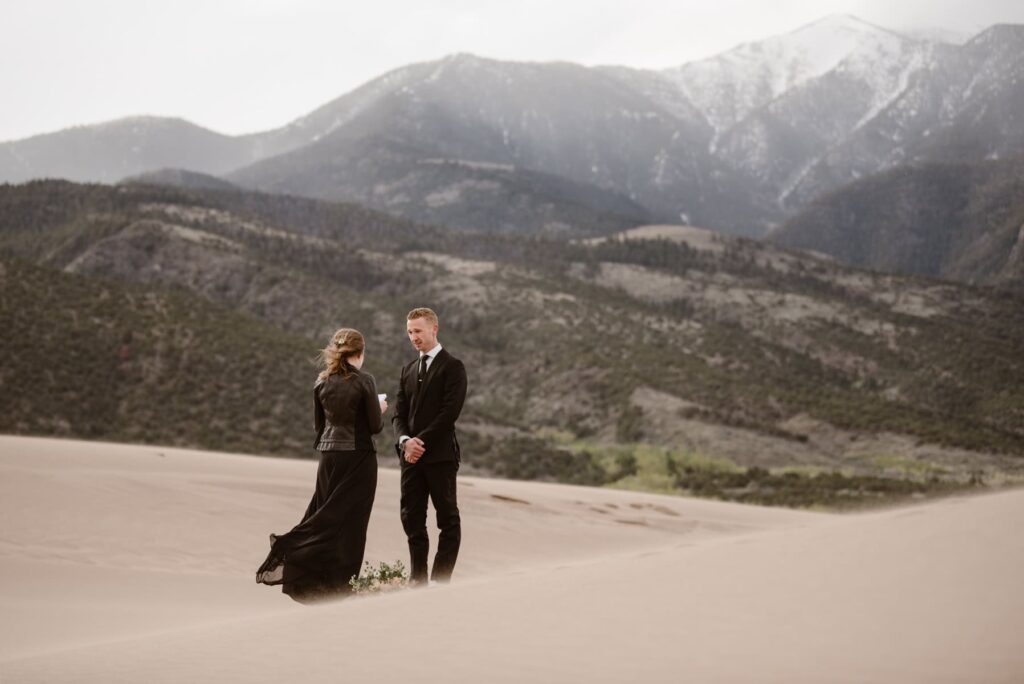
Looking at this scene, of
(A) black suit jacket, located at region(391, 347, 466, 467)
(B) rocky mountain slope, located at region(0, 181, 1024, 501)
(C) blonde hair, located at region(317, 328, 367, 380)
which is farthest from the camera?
(B) rocky mountain slope, located at region(0, 181, 1024, 501)

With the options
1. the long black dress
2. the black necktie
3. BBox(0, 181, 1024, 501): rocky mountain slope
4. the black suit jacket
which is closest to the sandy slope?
the long black dress

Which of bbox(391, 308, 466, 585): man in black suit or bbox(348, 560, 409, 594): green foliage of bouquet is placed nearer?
bbox(348, 560, 409, 594): green foliage of bouquet

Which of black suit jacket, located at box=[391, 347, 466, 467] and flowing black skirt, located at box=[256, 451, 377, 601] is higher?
black suit jacket, located at box=[391, 347, 466, 467]

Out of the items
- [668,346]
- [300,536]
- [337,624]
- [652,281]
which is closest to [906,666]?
[337,624]

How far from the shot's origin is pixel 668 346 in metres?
60.9

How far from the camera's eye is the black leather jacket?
7.46 metres

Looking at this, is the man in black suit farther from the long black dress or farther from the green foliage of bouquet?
the long black dress

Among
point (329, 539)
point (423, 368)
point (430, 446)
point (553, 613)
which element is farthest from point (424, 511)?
point (553, 613)

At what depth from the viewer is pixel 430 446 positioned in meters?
7.39

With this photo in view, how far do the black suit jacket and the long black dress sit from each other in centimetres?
26

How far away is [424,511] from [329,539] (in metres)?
0.74

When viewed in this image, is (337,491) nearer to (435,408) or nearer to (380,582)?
(380,582)

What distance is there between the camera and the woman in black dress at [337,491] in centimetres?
733

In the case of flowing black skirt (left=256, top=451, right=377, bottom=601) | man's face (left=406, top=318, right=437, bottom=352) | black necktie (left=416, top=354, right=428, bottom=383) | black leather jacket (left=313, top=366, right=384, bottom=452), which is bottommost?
flowing black skirt (left=256, top=451, right=377, bottom=601)
